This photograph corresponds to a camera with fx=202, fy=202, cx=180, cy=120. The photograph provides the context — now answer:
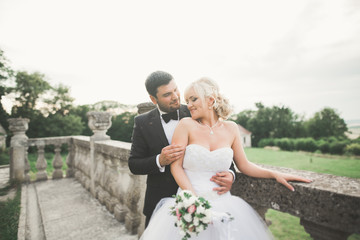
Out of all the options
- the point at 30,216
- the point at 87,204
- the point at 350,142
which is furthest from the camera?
the point at 350,142

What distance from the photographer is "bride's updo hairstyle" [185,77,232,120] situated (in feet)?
5.70

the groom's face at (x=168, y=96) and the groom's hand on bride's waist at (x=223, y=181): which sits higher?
the groom's face at (x=168, y=96)

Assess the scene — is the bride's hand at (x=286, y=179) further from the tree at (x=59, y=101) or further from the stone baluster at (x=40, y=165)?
the tree at (x=59, y=101)

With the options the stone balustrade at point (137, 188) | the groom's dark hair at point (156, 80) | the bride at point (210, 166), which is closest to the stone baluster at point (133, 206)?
the stone balustrade at point (137, 188)

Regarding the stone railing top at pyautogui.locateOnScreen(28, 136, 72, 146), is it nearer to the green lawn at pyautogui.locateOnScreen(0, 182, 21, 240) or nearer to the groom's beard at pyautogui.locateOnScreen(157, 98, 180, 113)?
the green lawn at pyautogui.locateOnScreen(0, 182, 21, 240)

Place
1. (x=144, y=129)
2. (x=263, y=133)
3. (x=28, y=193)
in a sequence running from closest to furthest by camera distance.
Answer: (x=144, y=129) < (x=28, y=193) < (x=263, y=133)

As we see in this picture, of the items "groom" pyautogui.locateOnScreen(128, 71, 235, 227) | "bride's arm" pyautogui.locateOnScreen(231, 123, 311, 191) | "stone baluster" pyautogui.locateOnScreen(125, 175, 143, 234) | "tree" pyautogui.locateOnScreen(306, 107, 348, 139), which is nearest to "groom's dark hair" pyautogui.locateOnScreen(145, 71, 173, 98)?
"groom" pyautogui.locateOnScreen(128, 71, 235, 227)

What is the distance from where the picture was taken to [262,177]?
63.4 inches

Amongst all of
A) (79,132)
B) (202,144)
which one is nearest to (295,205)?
(202,144)

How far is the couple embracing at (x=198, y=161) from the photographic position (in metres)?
1.52

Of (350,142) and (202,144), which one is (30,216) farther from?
(350,142)

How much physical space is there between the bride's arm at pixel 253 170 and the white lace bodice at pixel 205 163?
0.17 metres

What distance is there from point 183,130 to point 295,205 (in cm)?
98

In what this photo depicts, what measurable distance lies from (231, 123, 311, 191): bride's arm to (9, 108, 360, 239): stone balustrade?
0.05 m
